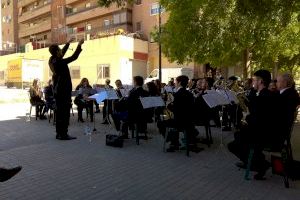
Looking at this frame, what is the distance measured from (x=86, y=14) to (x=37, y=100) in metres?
38.4

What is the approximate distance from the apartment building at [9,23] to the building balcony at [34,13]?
3.49 meters

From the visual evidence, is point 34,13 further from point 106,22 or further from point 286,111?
point 286,111

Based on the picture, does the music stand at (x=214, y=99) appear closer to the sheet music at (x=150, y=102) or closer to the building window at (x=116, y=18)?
the sheet music at (x=150, y=102)

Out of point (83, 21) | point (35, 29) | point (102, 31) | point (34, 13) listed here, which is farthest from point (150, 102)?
point (34, 13)

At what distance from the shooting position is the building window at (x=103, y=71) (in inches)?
1617

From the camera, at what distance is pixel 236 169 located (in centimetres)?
720

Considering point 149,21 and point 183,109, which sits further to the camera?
point 149,21

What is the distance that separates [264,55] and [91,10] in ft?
107

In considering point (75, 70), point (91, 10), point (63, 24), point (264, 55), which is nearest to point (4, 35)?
point (63, 24)

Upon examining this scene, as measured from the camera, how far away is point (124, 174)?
22.3 ft

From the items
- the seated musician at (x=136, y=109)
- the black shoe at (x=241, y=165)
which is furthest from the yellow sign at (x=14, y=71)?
the black shoe at (x=241, y=165)

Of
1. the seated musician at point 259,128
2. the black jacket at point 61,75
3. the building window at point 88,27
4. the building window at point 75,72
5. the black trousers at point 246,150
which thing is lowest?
the black trousers at point 246,150

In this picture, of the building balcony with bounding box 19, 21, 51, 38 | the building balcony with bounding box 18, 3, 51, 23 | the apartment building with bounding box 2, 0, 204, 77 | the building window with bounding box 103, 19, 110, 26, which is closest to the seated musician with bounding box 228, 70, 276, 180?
the apartment building with bounding box 2, 0, 204, 77

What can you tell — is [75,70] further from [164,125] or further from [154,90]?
[164,125]
